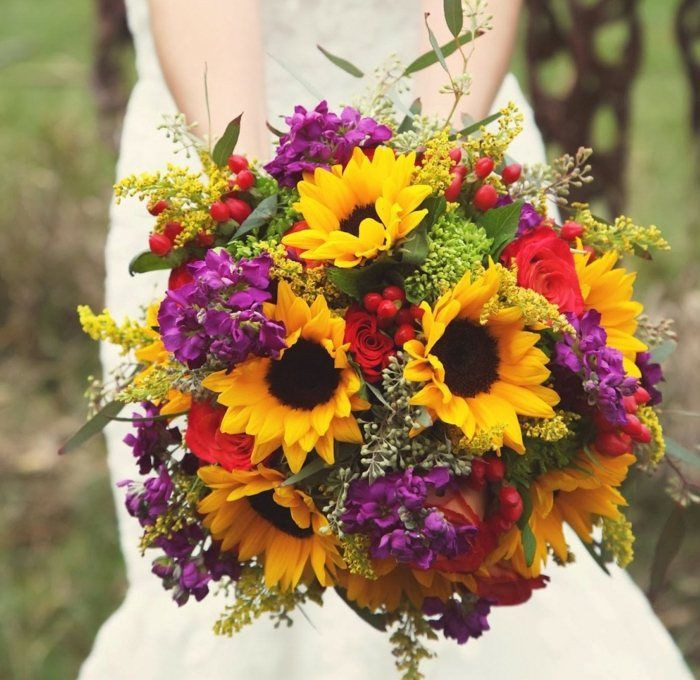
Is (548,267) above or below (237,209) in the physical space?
below

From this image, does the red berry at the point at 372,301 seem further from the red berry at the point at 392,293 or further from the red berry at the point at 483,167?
the red berry at the point at 483,167

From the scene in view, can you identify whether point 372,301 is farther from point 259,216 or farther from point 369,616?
point 369,616

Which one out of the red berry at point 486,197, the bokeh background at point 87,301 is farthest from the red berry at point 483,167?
the bokeh background at point 87,301

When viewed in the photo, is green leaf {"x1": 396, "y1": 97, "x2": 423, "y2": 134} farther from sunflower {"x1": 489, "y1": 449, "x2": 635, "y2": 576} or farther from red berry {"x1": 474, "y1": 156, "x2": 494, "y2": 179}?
sunflower {"x1": 489, "y1": 449, "x2": 635, "y2": 576}

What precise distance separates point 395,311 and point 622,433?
264 millimetres

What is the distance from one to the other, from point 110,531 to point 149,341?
1.59 meters

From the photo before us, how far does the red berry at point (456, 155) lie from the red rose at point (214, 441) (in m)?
0.32

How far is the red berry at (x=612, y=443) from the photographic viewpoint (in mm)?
1021

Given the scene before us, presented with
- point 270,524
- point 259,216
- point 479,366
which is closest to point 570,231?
point 479,366

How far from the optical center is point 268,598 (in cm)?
108

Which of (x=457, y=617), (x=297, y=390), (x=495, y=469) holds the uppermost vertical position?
(x=297, y=390)

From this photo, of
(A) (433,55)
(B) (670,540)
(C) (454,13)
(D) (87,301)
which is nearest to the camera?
(C) (454,13)

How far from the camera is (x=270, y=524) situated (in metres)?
1.05

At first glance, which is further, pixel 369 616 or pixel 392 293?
pixel 369 616
